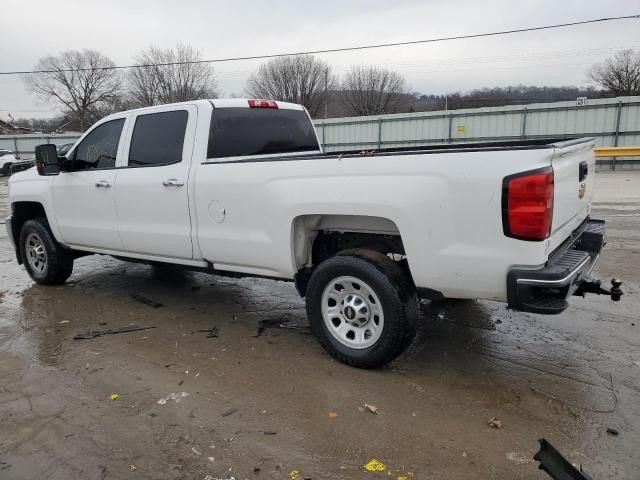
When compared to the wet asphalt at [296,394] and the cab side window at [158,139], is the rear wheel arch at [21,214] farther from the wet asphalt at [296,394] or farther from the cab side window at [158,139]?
the cab side window at [158,139]

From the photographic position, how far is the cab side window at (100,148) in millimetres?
5363

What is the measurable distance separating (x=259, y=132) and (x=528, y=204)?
9.43ft

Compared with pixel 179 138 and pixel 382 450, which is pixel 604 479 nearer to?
pixel 382 450

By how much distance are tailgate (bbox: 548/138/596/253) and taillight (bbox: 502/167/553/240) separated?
0.43 ft

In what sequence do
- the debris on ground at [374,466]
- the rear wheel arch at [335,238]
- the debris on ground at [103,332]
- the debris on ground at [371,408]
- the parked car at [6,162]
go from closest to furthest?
1. the debris on ground at [374,466]
2. the debris on ground at [371,408]
3. the rear wheel arch at [335,238]
4. the debris on ground at [103,332]
5. the parked car at [6,162]

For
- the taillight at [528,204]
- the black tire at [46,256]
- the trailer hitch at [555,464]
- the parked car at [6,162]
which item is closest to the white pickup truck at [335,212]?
the taillight at [528,204]

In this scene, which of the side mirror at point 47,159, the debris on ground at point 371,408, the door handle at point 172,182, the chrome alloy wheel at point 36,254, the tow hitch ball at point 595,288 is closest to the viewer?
the debris on ground at point 371,408

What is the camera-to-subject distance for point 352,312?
3801mm

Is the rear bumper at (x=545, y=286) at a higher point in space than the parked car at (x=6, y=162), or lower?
higher

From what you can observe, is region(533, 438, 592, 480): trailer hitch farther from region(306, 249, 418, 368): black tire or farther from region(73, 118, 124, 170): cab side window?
region(73, 118, 124, 170): cab side window

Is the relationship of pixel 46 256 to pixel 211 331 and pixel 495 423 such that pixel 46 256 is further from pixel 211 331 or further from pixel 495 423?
pixel 495 423

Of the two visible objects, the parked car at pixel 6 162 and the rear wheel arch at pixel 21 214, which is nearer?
the rear wheel arch at pixel 21 214

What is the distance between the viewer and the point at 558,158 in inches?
123

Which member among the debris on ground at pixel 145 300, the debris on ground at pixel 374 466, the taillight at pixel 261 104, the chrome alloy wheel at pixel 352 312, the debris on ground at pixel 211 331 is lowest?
the debris on ground at pixel 145 300
